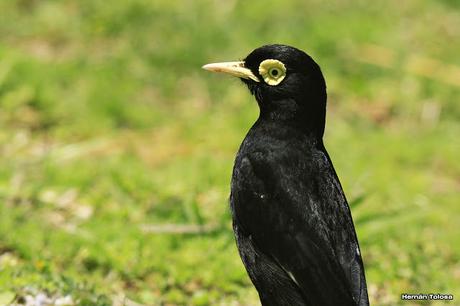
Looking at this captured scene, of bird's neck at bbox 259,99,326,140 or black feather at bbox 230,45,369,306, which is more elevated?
bird's neck at bbox 259,99,326,140

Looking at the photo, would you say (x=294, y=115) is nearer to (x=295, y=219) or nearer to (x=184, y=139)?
(x=295, y=219)

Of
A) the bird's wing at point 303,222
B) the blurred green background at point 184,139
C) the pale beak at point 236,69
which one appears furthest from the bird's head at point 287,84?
the blurred green background at point 184,139

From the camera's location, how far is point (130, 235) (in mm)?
5664

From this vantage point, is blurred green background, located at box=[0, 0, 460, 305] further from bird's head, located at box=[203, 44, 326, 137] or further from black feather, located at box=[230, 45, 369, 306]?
bird's head, located at box=[203, 44, 326, 137]

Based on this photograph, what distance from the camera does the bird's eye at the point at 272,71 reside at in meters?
4.25

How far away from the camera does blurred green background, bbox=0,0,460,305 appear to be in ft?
17.8

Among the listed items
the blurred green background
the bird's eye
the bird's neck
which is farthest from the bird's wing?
the blurred green background

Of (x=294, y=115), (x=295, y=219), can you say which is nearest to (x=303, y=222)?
(x=295, y=219)

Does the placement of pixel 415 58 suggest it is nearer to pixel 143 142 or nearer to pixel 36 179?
pixel 143 142

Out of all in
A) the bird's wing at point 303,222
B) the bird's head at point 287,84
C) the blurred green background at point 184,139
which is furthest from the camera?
the blurred green background at point 184,139

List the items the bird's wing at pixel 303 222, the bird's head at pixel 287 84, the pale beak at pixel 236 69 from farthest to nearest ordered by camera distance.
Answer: the pale beak at pixel 236 69 < the bird's head at pixel 287 84 < the bird's wing at pixel 303 222

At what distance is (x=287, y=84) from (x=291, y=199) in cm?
63

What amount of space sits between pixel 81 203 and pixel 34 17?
3588 millimetres

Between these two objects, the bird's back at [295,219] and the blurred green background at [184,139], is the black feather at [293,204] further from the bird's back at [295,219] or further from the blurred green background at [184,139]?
the blurred green background at [184,139]
